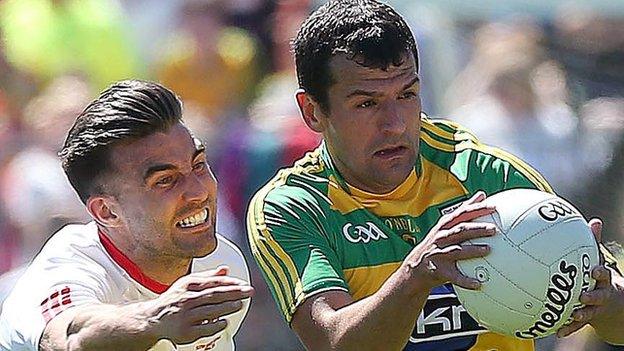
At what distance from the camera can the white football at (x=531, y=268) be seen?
10.8 ft

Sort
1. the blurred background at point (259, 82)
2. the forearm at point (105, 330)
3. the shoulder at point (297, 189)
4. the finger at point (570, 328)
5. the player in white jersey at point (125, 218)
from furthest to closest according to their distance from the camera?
1. the blurred background at point (259, 82)
2. the shoulder at point (297, 189)
3. the player in white jersey at point (125, 218)
4. the finger at point (570, 328)
5. the forearm at point (105, 330)

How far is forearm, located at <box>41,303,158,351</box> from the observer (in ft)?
10.2

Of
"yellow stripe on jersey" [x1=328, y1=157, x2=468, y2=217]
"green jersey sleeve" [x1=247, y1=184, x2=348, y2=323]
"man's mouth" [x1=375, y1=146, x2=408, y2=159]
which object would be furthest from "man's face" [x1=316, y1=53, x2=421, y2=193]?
"green jersey sleeve" [x1=247, y1=184, x2=348, y2=323]

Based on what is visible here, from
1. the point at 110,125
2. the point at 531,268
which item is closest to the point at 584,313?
the point at 531,268

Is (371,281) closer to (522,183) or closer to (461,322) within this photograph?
(461,322)

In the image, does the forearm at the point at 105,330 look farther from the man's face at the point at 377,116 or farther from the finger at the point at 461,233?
the man's face at the point at 377,116

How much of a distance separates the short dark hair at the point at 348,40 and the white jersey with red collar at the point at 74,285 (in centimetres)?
67

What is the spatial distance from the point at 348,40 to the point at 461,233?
0.83 m

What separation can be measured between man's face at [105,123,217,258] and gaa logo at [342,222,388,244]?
0.40 metres

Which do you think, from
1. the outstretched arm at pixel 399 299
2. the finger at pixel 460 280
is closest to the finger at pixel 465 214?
the outstretched arm at pixel 399 299

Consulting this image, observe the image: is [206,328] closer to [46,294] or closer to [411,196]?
[46,294]

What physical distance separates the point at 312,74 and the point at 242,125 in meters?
2.53

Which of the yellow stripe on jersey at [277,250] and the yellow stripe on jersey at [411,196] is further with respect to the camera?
the yellow stripe on jersey at [411,196]

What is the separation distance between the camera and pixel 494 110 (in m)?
6.26
